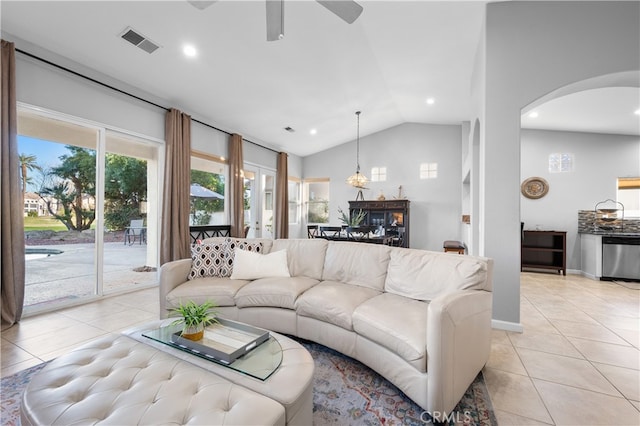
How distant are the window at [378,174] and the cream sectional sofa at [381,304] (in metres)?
5.08

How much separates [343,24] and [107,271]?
183 inches

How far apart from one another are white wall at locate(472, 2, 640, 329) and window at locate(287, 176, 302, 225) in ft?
19.3

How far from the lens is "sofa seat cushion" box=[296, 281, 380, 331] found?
207 centimetres

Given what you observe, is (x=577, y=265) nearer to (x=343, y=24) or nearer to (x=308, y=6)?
(x=343, y=24)

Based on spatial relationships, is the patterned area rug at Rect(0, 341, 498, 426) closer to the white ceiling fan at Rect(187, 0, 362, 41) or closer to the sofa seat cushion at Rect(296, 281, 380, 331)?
the sofa seat cushion at Rect(296, 281, 380, 331)

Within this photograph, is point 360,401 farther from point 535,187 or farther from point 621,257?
point 535,187

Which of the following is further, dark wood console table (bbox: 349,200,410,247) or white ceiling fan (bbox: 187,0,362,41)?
dark wood console table (bbox: 349,200,410,247)

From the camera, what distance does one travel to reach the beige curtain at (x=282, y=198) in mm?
7363

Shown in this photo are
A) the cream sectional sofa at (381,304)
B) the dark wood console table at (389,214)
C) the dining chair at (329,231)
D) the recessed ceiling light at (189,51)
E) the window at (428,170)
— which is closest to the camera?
the cream sectional sofa at (381,304)

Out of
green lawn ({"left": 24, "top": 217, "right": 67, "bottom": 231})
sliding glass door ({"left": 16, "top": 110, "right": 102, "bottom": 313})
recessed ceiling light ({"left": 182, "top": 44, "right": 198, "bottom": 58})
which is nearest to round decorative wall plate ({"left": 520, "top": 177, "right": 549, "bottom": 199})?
recessed ceiling light ({"left": 182, "top": 44, "right": 198, "bottom": 58})

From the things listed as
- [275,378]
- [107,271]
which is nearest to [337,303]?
[275,378]

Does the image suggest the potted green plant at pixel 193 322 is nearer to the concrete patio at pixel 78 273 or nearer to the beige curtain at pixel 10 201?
the beige curtain at pixel 10 201

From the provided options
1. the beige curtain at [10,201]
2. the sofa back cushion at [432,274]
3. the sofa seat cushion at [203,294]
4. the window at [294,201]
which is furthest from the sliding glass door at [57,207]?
the window at [294,201]

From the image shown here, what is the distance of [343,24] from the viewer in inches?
133
